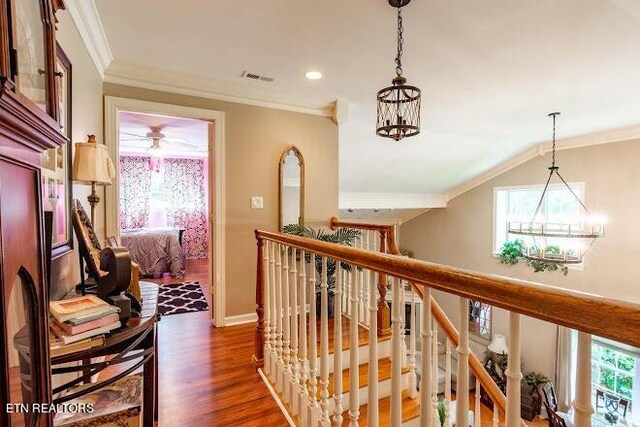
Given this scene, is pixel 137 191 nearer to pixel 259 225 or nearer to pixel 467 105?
Answer: pixel 259 225

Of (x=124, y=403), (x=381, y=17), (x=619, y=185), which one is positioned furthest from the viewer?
(x=619, y=185)

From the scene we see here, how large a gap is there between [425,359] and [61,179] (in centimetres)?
183

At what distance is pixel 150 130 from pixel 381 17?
417 centimetres

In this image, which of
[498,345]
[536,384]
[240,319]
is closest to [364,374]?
[240,319]

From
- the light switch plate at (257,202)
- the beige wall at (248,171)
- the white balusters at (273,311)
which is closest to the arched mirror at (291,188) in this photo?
the beige wall at (248,171)

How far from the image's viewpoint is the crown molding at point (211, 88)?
8.87 feet

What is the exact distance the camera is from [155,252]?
5.27 meters

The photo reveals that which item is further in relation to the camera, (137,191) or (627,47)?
(137,191)

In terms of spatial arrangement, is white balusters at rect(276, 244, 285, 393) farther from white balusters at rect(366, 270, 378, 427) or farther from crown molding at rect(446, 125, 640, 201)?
crown molding at rect(446, 125, 640, 201)

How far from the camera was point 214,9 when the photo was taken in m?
1.92

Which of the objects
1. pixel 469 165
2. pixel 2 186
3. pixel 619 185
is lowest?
pixel 2 186

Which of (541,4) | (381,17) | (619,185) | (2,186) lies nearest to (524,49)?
(541,4)

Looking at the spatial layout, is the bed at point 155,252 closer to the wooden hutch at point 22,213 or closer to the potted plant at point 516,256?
the wooden hutch at point 22,213

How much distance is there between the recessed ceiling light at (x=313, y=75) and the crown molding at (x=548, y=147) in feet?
14.4
